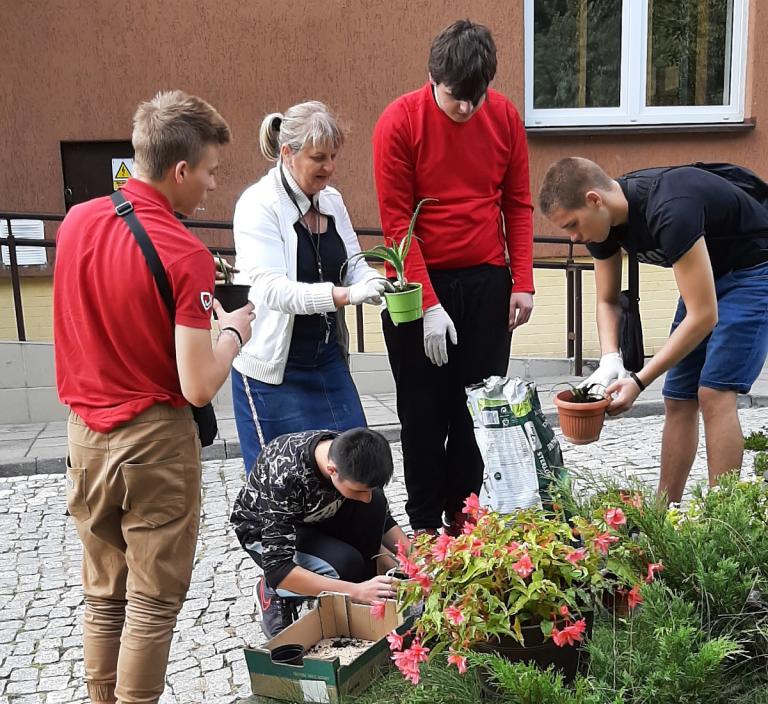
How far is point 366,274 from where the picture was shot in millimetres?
3375

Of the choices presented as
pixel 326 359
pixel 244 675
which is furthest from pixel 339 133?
pixel 244 675

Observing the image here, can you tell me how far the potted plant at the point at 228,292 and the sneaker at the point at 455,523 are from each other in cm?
143

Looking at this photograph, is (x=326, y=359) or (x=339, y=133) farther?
(x=326, y=359)

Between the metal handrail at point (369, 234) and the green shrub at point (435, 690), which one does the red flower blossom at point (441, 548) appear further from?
the metal handrail at point (369, 234)

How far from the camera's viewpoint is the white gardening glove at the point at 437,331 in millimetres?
3467

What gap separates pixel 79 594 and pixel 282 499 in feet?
4.95

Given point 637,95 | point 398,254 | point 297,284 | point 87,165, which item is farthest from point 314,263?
point 637,95

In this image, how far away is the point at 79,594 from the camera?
394 centimetres

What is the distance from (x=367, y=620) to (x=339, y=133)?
165 cm

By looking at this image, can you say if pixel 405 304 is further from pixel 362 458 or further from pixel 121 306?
pixel 121 306

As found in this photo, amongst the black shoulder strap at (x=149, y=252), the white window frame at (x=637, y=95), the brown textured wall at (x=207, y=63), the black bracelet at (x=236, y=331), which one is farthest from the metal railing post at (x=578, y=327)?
the black shoulder strap at (x=149, y=252)

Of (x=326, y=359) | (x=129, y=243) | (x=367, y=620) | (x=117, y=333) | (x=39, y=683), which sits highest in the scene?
(x=129, y=243)

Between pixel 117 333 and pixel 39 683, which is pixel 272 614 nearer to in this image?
pixel 39 683

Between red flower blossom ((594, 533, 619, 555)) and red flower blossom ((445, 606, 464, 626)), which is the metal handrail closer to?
red flower blossom ((594, 533, 619, 555))
